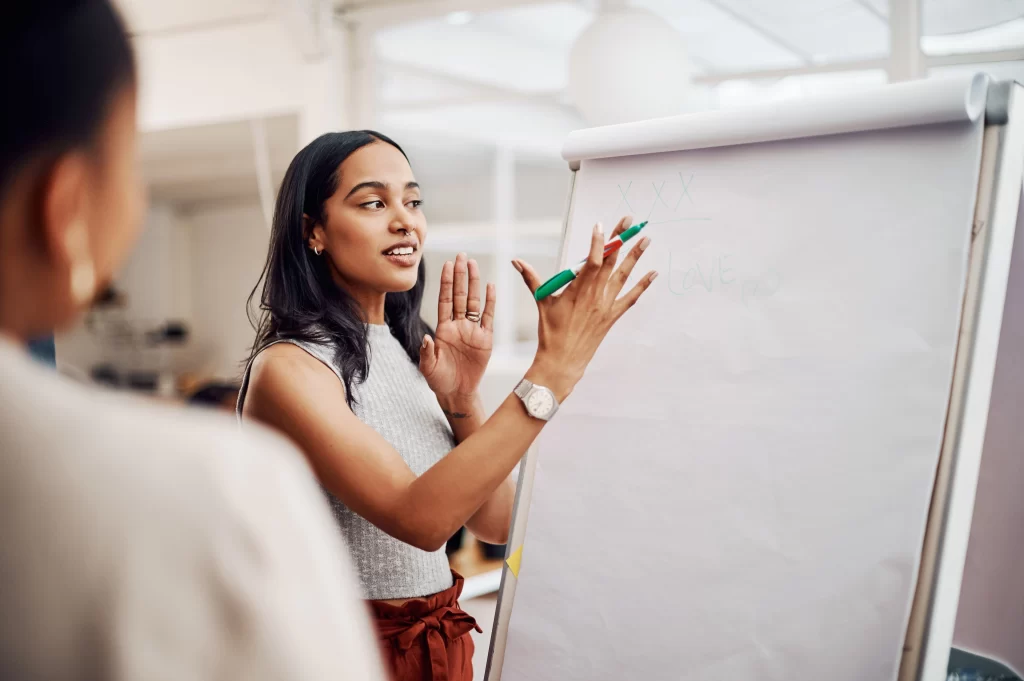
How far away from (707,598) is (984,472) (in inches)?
16.4

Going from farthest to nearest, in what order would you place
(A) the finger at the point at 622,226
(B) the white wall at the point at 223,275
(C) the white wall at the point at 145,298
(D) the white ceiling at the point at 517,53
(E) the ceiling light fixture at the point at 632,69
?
(C) the white wall at the point at 145,298 → (B) the white wall at the point at 223,275 → (D) the white ceiling at the point at 517,53 → (E) the ceiling light fixture at the point at 632,69 → (A) the finger at the point at 622,226

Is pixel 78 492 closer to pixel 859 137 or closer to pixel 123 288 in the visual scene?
pixel 859 137

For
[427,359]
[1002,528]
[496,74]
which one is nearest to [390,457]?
[427,359]

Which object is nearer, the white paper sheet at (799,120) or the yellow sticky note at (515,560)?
the white paper sheet at (799,120)

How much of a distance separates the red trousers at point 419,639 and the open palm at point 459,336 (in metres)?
0.33

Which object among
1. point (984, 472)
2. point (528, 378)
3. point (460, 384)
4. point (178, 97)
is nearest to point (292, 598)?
point (528, 378)

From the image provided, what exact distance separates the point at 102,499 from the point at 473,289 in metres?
0.88

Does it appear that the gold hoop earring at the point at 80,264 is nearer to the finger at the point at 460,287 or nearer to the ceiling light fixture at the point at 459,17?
the finger at the point at 460,287

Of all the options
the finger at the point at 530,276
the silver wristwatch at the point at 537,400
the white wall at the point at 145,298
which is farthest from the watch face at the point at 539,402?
the white wall at the point at 145,298

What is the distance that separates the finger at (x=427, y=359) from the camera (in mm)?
1258

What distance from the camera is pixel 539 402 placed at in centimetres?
99

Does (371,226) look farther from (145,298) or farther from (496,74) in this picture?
(145,298)

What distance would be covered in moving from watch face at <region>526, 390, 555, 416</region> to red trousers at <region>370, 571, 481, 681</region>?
14.8 inches

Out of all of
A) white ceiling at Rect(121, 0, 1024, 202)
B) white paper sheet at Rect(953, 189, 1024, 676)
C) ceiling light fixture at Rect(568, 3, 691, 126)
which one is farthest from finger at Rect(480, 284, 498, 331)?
white ceiling at Rect(121, 0, 1024, 202)
